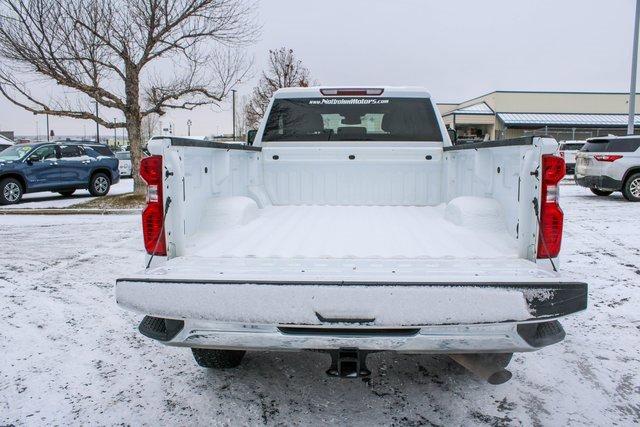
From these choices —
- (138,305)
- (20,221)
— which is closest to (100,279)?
(138,305)

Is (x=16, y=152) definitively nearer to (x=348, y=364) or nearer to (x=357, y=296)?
(x=348, y=364)

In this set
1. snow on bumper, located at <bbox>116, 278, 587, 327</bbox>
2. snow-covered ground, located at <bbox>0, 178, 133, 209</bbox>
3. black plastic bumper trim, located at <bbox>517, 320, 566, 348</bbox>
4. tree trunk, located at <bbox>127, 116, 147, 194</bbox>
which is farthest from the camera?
tree trunk, located at <bbox>127, 116, 147, 194</bbox>

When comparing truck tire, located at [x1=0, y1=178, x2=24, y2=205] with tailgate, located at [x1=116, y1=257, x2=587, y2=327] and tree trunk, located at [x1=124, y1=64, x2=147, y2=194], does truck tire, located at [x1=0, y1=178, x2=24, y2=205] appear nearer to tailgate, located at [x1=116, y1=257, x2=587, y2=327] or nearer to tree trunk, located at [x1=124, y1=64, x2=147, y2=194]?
tree trunk, located at [x1=124, y1=64, x2=147, y2=194]

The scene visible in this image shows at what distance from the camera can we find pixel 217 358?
3672 mm

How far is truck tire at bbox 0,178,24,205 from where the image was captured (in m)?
15.0

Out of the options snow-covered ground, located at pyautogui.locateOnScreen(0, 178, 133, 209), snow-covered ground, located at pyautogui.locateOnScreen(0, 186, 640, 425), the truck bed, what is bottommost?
snow-covered ground, located at pyautogui.locateOnScreen(0, 186, 640, 425)

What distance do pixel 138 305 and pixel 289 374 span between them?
1553 millimetres

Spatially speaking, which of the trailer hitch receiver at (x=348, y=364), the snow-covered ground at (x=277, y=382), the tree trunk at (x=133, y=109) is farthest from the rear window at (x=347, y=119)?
the tree trunk at (x=133, y=109)

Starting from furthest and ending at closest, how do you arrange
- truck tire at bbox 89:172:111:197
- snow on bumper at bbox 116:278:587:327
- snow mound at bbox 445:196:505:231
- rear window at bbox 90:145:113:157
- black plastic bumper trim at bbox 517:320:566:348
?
rear window at bbox 90:145:113:157, truck tire at bbox 89:172:111:197, snow mound at bbox 445:196:505:231, black plastic bumper trim at bbox 517:320:566:348, snow on bumper at bbox 116:278:587:327

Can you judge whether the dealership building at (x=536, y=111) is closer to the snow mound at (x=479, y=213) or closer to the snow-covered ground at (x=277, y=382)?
the snow-covered ground at (x=277, y=382)

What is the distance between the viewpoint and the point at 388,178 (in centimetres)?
518

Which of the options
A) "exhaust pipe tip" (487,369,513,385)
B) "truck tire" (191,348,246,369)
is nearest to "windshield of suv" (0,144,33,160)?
"truck tire" (191,348,246,369)

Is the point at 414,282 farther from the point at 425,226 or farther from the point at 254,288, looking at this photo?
the point at 425,226

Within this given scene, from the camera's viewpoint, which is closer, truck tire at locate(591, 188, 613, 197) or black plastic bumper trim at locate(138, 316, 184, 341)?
black plastic bumper trim at locate(138, 316, 184, 341)
